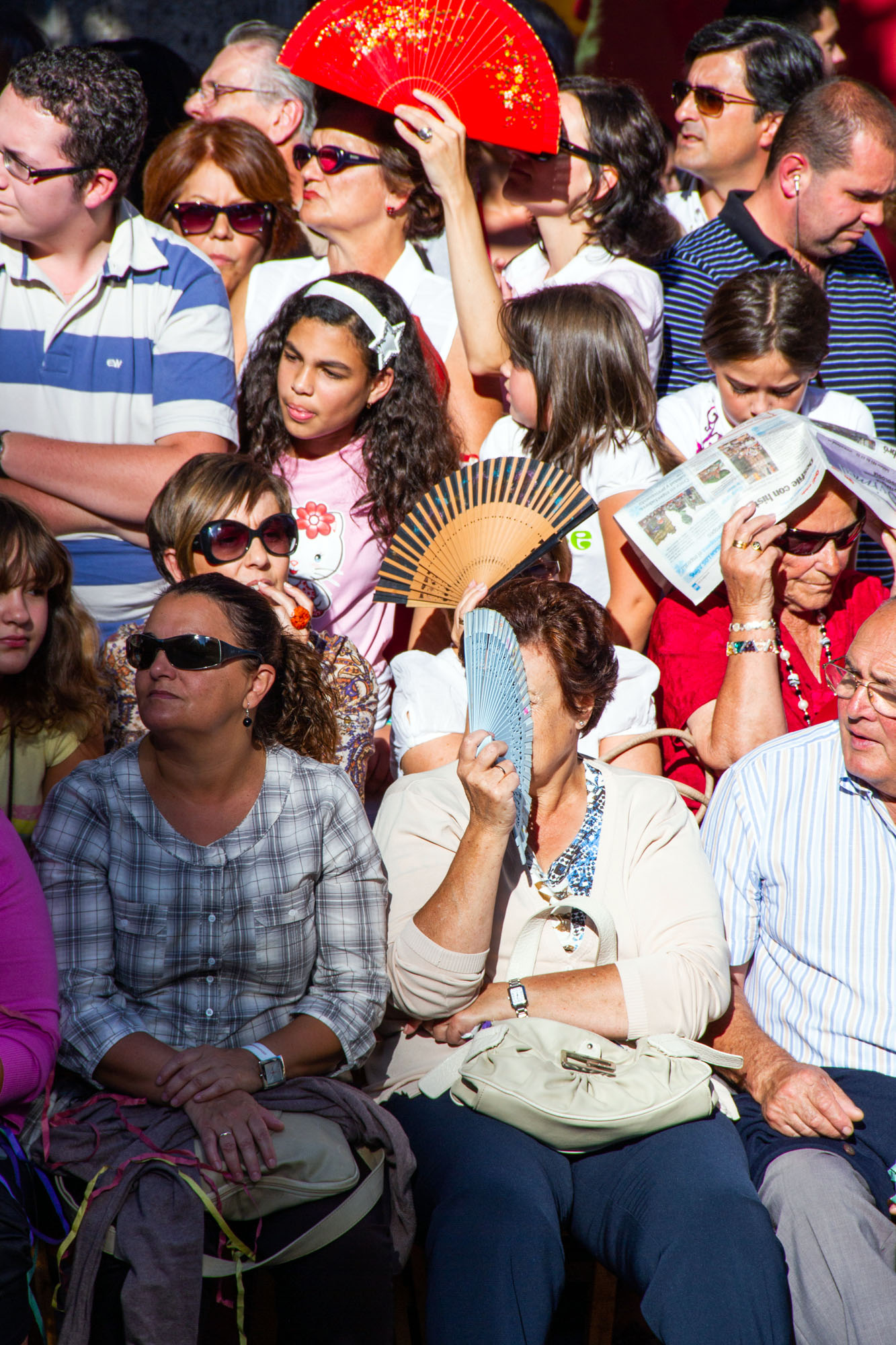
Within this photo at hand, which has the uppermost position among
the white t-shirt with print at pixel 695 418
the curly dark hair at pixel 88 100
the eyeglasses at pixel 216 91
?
the eyeglasses at pixel 216 91

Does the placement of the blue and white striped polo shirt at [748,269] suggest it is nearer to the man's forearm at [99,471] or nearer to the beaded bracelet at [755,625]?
the beaded bracelet at [755,625]

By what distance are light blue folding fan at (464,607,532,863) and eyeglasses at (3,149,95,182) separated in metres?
1.75

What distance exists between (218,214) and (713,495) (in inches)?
78.1

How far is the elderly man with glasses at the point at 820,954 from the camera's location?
8.21 ft

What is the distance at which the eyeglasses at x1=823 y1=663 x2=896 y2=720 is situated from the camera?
2738mm

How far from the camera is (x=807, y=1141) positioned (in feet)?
8.44

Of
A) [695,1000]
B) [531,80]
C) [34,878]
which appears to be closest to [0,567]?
[34,878]

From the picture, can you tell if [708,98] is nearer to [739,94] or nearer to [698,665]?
[739,94]

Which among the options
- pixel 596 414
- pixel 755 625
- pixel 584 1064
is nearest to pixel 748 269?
pixel 596 414

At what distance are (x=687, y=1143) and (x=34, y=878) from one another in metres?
1.33

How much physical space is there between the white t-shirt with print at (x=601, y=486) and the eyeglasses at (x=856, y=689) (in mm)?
937

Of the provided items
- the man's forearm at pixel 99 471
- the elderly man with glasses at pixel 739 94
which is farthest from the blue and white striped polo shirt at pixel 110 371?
the elderly man with glasses at pixel 739 94

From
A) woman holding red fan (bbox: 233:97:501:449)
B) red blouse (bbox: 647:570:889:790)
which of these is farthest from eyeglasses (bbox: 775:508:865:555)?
woman holding red fan (bbox: 233:97:501:449)

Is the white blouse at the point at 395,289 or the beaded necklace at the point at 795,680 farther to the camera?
the white blouse at the point at 395,289
